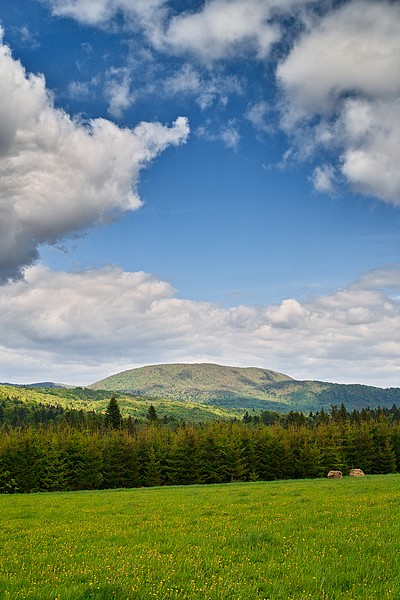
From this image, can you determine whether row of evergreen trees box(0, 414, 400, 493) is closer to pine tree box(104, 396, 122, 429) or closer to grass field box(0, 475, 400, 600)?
pine tree box(104, 396, 122, 429)

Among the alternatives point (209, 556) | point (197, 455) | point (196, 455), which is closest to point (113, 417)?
point (196, 455)

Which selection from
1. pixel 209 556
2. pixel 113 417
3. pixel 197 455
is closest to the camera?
pixel 209 556

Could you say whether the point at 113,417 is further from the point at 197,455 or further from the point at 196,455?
the point at 197,455

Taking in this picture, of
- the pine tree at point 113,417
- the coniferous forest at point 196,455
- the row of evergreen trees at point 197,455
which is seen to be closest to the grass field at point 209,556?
the row of evergreen trees at point 197,455

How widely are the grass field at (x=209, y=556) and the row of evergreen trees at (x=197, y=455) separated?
6889cm

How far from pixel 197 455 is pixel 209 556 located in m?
84.2

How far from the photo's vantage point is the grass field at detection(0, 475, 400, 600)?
984 cm

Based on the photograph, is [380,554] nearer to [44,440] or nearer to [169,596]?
[169,596]

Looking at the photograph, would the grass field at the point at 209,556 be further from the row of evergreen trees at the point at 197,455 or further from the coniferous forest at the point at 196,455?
the coniferous forest at the point at 196,455

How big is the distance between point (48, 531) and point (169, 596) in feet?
39.7

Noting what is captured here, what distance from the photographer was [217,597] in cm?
944

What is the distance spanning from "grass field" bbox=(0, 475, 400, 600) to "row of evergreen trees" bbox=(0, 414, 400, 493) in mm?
68885

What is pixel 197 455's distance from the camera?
93.6m

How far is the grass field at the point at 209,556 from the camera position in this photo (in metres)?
9.84
